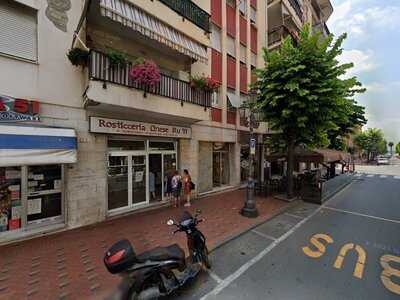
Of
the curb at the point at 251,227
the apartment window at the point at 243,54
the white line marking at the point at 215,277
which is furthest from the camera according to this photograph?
the apartment window at the point at 243,54

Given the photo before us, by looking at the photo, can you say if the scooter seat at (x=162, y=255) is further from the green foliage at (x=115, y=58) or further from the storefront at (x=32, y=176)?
the green foliage at (x=115, y=58)

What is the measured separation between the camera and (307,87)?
28.5 ft

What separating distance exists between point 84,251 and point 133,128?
426 centimetres

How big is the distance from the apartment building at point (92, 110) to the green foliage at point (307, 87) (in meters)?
2.27

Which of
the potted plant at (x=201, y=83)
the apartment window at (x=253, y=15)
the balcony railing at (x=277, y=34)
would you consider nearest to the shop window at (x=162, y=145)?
the potted plant at (x=201, y=83)

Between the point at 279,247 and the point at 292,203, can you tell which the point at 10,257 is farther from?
the point at 292,203

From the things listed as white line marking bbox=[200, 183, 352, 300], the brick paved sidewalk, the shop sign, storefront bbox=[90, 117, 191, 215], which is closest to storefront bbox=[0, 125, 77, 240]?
the brick paved sidewalk

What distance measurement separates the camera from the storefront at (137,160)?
24.7 ft

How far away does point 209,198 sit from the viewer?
10484 millimetres

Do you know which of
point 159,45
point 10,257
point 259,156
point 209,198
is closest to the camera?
point 10,257

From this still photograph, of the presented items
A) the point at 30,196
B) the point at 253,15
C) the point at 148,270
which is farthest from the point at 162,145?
the point at 253,15

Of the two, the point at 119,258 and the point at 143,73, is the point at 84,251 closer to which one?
the point at 119,258

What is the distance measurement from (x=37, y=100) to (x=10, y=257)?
3.98 meters

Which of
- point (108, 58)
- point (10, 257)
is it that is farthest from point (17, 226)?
point (108, 58)
